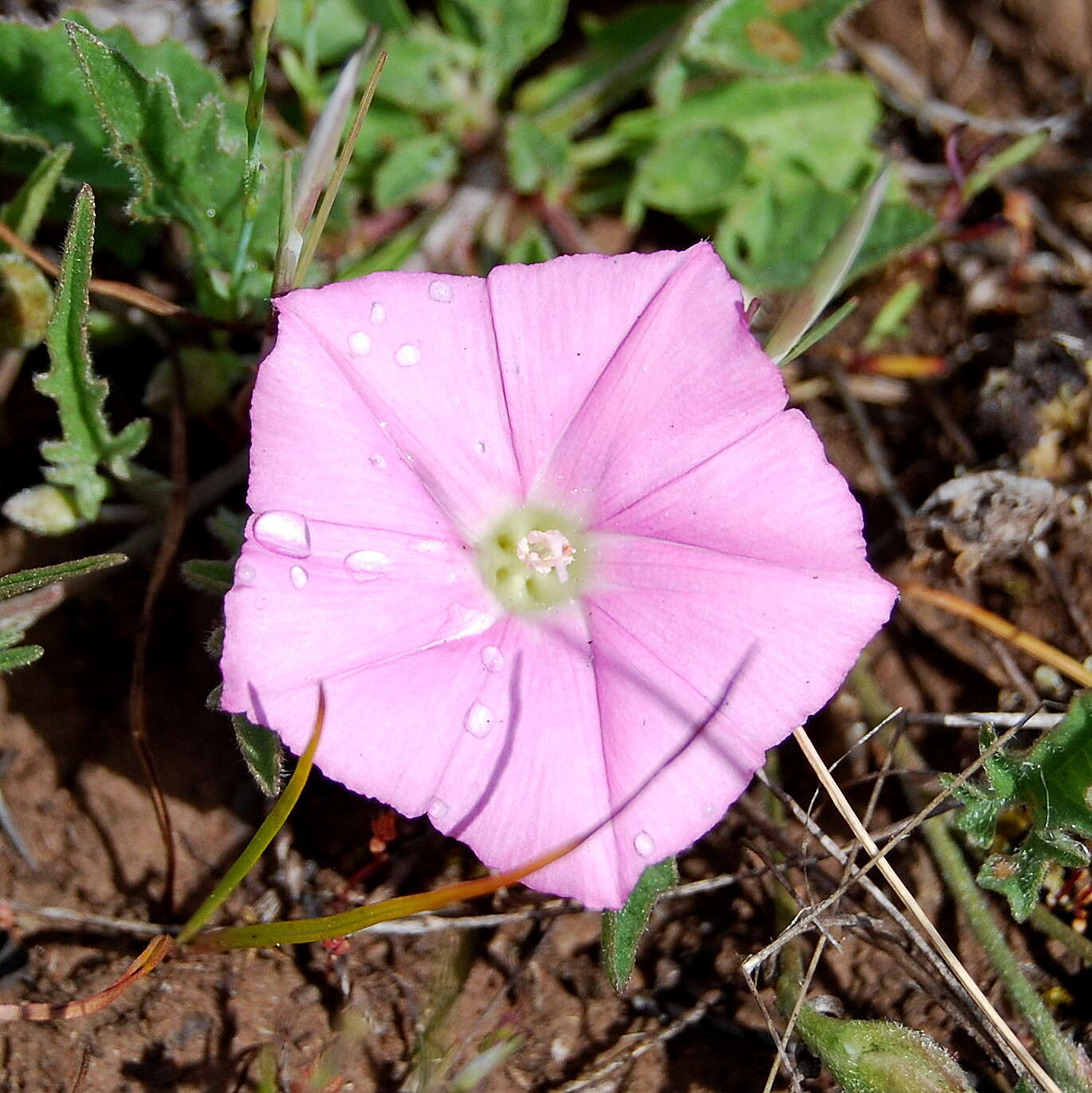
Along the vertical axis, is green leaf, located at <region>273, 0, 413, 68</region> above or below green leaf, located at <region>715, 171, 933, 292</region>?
above

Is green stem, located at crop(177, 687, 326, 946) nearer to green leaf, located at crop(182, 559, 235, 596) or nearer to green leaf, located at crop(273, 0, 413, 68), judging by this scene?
green leaf, located at crop(182, 559, 235, 596)

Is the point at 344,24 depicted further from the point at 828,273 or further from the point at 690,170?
the point at 828,273

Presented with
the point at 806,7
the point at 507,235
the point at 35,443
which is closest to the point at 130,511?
the point at 35,443

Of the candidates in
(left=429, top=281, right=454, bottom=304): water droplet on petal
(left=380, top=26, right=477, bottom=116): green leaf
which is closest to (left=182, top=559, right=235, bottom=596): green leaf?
(left=429, top=281, right=454, bottom=304): water droplet on petal

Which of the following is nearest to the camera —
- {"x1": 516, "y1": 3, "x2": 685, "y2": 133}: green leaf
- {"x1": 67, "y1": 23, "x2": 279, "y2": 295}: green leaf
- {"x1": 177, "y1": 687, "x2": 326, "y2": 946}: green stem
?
{"x1": 177, "y1": 687, "x2": 326, "y2": 946}: green stem

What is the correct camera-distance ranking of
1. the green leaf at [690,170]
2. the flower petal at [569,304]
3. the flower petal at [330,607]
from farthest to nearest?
1. the green leaf at [690,170]
2. the flower petal at [569,304]
3. the flower petal at [330,607]

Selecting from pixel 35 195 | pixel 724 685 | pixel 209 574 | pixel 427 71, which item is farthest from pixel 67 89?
pixel 724 685

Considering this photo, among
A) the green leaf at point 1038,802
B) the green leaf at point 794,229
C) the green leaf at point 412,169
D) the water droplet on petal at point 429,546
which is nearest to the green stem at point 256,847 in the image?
the water droplet on petal at point 429,546

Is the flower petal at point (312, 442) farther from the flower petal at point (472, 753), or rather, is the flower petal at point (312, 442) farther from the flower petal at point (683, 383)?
the flower petal at point (683, 383)
